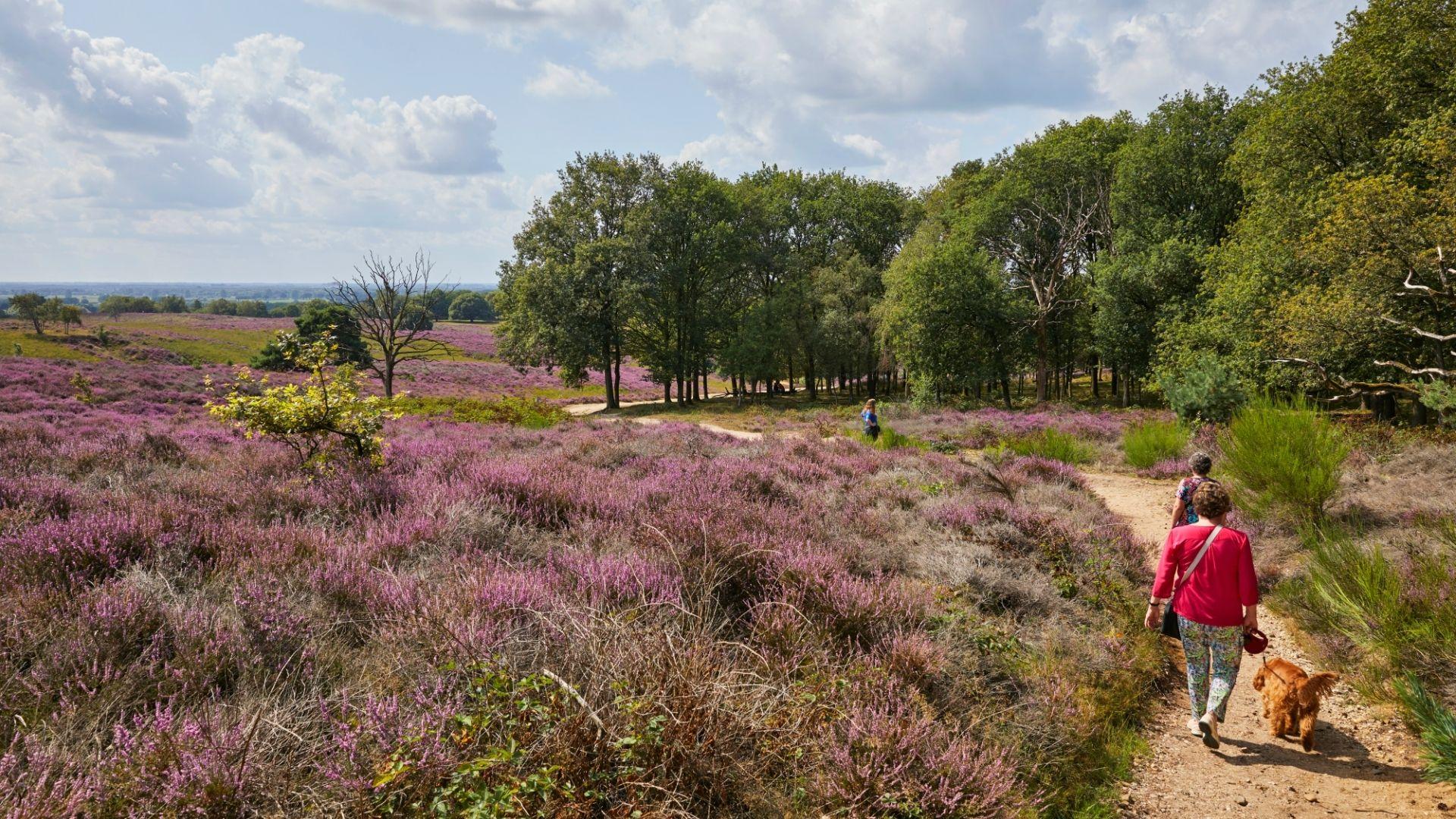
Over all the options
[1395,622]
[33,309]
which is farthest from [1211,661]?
[33,309]

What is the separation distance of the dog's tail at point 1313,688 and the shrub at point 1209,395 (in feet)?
43.1

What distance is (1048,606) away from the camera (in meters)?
6.18

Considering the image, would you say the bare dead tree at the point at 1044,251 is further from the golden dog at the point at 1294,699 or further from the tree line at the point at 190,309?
the tree line at the point at 190,309

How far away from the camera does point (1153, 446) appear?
550 inches

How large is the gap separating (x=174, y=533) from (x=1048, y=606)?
25.7 feet

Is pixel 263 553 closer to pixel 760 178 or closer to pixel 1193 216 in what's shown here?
pixel 1193 216

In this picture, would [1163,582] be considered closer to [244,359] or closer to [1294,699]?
[1294,699]

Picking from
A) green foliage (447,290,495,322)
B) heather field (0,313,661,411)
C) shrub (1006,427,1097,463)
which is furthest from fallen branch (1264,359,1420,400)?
→ green foliage (447,290,495,322)

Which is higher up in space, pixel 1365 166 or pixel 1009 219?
pixel 1009 219

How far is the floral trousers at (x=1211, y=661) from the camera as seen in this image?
4535 mm

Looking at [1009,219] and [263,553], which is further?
[1009,219]

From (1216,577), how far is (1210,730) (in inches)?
46.8

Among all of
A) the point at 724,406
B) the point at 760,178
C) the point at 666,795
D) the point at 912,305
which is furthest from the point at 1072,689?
the point at 760,178

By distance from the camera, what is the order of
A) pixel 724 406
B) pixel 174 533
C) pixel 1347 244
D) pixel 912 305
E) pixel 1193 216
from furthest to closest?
pixel 724 406, pixel 912 305, pixel 1193 216, pixel 1347 244, pixel 174 533
